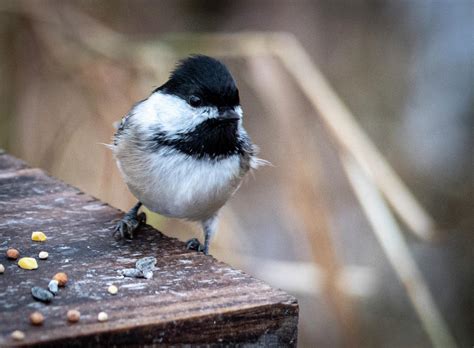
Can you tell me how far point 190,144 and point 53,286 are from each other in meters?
0.85

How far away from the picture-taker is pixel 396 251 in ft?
9.07

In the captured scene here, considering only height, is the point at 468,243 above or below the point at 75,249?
below

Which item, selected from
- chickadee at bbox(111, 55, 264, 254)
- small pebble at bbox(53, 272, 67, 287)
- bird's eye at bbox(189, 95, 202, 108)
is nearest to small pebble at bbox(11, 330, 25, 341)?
small pebble at bbox(53, 272, 67, 287)

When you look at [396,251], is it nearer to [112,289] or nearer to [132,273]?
[132,273]

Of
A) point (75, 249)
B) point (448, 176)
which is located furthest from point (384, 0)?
point (75, 249)

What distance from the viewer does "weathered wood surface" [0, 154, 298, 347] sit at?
149 centimetres

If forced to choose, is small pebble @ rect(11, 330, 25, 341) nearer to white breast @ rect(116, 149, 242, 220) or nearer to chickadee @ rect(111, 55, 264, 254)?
chickadee @ rect(111, 55, 264, 254)

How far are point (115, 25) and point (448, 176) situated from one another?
2.29m

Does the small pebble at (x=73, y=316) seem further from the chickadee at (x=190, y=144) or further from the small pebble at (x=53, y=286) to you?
the chickadee at (x=190, y=144)

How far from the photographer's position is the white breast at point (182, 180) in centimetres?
239

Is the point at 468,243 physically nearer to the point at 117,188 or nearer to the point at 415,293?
the point at 415,293

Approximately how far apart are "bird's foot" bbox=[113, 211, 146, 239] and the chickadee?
0.06 meters

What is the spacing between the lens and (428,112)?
201 inches

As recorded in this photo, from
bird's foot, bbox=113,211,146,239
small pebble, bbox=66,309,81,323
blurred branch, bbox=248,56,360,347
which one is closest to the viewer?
small pebble, bbox=66,309,81,323
